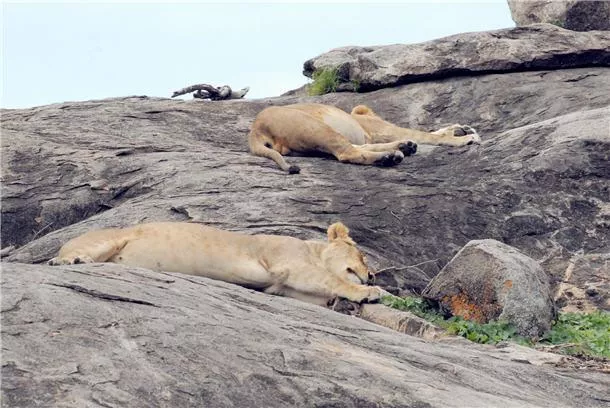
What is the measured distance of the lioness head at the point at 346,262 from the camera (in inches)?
324

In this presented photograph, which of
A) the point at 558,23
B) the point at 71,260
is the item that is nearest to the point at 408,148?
the point at 71,260

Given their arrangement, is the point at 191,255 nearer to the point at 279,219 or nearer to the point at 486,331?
the point at 279,219

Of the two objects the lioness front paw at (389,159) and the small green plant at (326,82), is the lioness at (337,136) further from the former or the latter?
the small green plant at (326,82)

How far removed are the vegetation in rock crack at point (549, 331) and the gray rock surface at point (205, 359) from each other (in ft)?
3.00

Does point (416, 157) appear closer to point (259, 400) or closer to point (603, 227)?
point (603, 227)

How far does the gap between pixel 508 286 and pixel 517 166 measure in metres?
2.61

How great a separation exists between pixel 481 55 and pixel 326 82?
1.81 m

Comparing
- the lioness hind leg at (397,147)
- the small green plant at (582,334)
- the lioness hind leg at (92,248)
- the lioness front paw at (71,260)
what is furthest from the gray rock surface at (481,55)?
the lioness front paw at (71,260)

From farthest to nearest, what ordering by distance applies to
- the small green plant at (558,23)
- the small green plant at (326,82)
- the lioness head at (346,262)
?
the small green plant at (558,23)
the small green plant at (326,82)
the lioness head at (346,262)

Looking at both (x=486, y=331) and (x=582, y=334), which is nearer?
(x=486, y=331)

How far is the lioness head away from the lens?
27.0 feet

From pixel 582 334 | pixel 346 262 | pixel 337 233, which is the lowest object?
pixel 582 334

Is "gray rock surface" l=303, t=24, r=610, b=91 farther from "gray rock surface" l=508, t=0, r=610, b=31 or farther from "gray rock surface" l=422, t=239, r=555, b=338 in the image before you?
"gray rock surface" l=422, t=239, r=555, b=338

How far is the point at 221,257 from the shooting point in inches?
309
